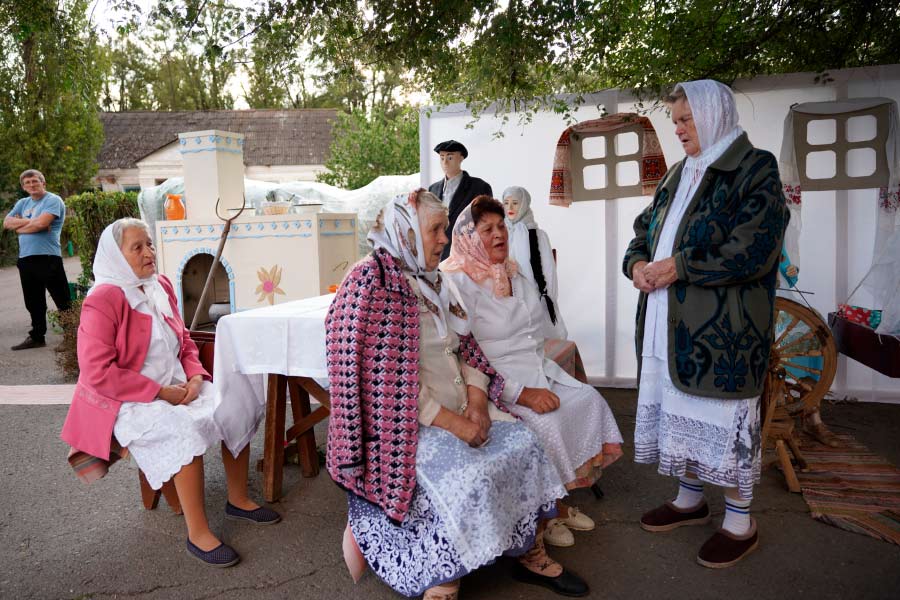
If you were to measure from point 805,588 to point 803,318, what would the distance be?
6.05 ft

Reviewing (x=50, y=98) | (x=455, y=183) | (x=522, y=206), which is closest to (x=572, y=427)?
(x=522, y=206)

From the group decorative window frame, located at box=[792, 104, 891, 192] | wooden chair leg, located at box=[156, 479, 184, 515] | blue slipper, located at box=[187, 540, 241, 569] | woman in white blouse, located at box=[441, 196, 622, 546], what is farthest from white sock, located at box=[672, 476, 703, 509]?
decorative window frame, located at box=[792, 104, 891, 192]

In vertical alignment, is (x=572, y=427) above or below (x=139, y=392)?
below

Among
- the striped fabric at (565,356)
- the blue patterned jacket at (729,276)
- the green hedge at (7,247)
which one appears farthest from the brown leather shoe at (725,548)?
the green hedge at (7,247)

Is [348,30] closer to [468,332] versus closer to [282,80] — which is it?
[282,80]

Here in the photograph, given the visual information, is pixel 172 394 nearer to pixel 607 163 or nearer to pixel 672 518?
pixel 672 518

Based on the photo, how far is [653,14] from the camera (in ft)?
16.2

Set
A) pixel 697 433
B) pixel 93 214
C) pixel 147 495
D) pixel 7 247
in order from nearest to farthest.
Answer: pixel 697 433
pixel 147 495
pixel 93 214
pixel 7 247

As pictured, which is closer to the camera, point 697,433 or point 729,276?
point 729,276

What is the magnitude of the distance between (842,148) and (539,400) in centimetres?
351

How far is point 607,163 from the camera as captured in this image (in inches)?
205

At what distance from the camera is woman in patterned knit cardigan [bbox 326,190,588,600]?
7.27 ft

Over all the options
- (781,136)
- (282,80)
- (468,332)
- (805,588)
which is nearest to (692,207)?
(468,332)

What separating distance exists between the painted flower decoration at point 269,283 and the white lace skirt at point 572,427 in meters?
3.32
